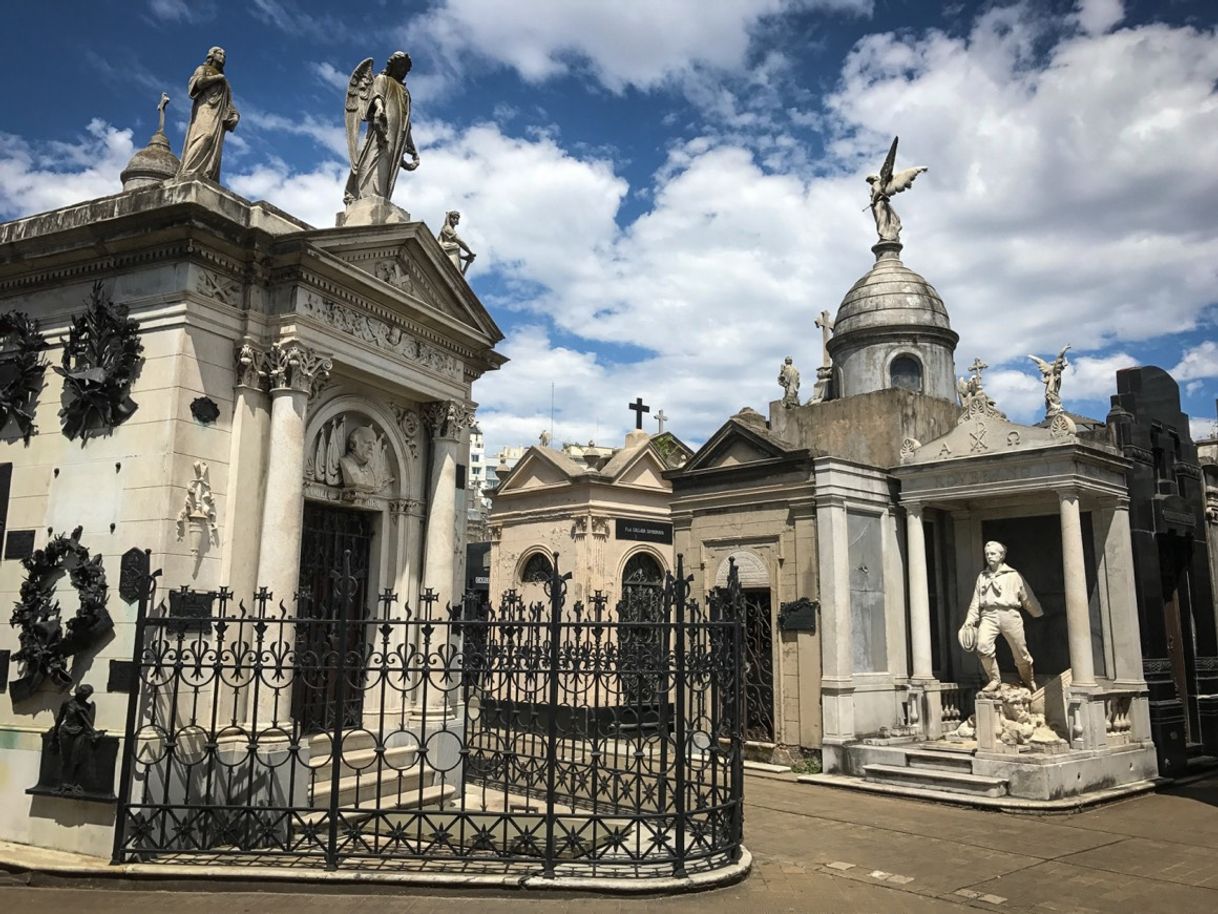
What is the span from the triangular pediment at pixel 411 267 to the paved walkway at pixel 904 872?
5822 millimetres

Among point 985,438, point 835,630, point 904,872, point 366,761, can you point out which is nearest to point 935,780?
point 835,630

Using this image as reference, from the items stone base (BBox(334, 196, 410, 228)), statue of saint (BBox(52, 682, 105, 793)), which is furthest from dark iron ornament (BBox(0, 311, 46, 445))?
stone base (BBox(334, 196, 410, 228))

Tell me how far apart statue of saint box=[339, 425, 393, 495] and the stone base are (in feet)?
7.64

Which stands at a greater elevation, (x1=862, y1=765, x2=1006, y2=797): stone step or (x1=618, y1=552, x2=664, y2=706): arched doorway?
(x1=618, y1=552, x2=664, y2=706): arched doorway

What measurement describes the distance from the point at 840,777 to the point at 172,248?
35.3 ft

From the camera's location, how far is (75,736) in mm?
7605

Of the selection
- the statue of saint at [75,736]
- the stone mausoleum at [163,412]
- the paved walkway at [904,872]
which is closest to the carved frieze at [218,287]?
the stone mausoleum at [163,412]

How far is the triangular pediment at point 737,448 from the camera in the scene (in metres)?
15.0

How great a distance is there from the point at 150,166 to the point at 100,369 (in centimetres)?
502

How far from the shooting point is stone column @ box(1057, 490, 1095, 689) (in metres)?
12.4

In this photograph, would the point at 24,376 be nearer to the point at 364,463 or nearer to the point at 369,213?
the point at 364,463

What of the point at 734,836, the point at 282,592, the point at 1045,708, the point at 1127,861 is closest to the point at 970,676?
the point at 1045,708

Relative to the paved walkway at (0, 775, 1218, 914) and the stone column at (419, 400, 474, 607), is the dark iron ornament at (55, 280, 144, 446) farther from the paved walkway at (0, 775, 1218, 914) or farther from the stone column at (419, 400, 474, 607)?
the paved walkway at (0, 775, 1218, 914)

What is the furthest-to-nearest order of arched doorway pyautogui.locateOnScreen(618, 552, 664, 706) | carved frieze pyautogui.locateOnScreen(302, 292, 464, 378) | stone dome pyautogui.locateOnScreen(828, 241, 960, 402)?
stone dome pyautogui.locateOnScreen(828, 241, 960, 402), carved frieze pyautogui.locateOnScreen(302, 292, 464, 378), arched doorway pyautogui.locateOnScreen(618, 552, 664, 706)
